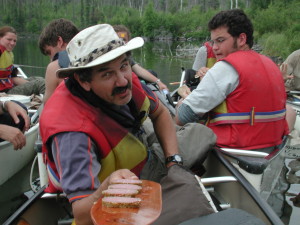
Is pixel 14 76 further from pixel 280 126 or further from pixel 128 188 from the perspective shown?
pixel 128 188

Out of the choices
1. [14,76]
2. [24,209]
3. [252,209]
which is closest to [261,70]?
[252,209]

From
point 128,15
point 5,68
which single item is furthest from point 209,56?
point 128,15

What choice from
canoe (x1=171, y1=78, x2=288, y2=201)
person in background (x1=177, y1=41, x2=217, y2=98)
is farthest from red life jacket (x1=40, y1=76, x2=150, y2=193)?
person in background (x1=177, y1=41, x2=217, y2=98)

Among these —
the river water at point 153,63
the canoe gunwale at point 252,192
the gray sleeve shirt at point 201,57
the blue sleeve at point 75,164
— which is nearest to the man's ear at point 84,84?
the blue sleeve at point 75,164

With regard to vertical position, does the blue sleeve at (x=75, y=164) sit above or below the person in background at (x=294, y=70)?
above

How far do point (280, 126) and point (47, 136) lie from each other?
6.94ft

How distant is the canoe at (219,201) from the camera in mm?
1941

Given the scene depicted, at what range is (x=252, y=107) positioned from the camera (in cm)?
280

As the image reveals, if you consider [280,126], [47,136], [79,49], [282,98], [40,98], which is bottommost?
[40,98]

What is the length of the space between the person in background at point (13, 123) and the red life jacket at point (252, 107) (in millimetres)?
1917

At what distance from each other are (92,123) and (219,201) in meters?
1.38

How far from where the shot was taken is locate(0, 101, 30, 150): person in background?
10.8 feet

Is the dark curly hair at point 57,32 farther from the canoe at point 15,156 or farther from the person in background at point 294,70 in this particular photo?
the person in background at point 294,70

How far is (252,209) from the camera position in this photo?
211 centimetres
